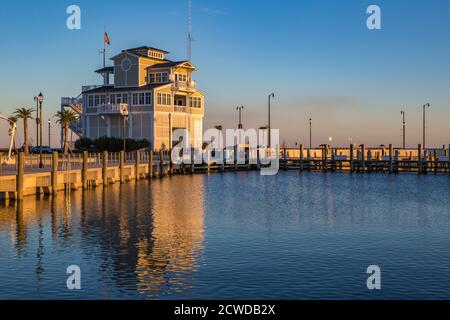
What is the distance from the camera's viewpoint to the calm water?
→ 15.9 meters

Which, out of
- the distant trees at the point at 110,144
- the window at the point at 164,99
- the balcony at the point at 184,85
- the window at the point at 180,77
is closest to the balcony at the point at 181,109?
the window at the point at 164,99

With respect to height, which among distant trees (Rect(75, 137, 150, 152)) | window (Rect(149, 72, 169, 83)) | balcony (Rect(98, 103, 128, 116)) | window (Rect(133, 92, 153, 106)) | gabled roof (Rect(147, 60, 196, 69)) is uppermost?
gabled roof (Rect(147, 60, 196, 69))

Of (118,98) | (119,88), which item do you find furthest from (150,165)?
(119,88)

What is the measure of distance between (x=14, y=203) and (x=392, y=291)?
944 inches

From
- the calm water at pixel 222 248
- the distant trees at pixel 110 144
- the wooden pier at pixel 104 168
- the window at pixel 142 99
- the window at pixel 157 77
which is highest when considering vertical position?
the window at pixel 157 77

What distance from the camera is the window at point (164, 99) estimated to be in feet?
267

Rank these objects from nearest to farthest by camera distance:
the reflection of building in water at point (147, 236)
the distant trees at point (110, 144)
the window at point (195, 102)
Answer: the reflection of building in water at point (147, 236) < the distant trees at point (110, 144) < the window at point (195, 102)

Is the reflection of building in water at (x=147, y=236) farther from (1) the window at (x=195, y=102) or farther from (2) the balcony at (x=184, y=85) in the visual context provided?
A: (1) the window at (x=195, y=102)

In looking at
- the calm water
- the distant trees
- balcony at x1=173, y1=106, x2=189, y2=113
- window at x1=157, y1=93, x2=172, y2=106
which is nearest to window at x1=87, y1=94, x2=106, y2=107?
the distant trees

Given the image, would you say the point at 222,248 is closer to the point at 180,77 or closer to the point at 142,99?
the point at 142,99

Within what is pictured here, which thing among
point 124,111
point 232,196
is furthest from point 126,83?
point 232,196

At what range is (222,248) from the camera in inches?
845

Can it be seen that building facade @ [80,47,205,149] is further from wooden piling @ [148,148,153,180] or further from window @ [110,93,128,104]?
wooden piling @ [148,148,153,180]

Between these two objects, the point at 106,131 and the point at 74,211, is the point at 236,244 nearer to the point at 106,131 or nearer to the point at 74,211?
the point at 74,211
